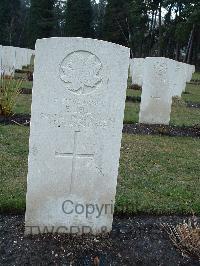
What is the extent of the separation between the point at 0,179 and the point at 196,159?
3.43 meters

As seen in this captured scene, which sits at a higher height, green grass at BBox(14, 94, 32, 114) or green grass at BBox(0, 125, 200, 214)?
green grass at BBox(14, 94, 32, 114)

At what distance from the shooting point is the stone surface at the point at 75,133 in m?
3.63

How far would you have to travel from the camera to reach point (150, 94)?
32.3 ft

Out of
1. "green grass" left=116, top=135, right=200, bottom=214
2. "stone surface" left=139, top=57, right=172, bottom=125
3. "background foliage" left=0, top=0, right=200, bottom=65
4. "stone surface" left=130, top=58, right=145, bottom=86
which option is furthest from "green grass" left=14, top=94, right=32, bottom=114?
"background foliage" left=0, top=0, right=200, bottom=65

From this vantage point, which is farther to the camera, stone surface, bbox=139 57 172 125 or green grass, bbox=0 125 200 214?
stone surface, bbox=139 57 172 125

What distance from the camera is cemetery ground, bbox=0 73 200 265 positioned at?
12.3 ft

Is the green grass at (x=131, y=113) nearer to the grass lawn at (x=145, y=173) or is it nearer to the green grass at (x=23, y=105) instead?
the grass lawn at (x=145, y=173)

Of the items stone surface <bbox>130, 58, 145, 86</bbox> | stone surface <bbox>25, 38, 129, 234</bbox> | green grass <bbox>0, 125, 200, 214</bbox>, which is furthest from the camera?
stone surface <bbox>130, 58, 145, 86</bbox>

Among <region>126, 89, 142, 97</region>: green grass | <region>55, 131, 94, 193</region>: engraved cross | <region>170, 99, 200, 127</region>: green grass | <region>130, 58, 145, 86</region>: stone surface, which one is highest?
<region>130, 58, 145, 86</region>: stone surface

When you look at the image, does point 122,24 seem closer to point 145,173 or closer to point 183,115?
point 183,115

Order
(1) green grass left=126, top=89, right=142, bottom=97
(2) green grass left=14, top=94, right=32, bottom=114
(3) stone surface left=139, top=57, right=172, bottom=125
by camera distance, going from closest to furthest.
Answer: (3) stone surface left=139, top=57, right=172, bottom=125
(2) green grass left=14, top=94, right=32, bottom=114
(1) green grass left=126, top=89, right=142, bottom=97

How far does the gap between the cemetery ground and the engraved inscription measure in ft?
4.45

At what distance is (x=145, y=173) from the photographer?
622cm

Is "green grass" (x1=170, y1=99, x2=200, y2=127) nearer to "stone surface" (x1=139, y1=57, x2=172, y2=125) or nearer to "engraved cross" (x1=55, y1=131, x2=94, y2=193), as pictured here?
"stone surface" (x1=139, y1=57, x2=172, y2=125)
